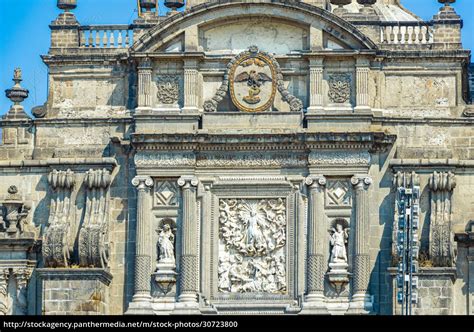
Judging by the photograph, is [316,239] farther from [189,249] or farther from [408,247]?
[408,247]

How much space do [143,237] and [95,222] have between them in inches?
46.8

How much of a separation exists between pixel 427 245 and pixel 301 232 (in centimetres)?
293

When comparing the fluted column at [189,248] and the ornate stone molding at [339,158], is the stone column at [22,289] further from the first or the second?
the ornate stone molding at [339,158]

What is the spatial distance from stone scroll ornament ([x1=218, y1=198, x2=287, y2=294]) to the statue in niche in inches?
46.2

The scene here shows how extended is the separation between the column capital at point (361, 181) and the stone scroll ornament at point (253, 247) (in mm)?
1739

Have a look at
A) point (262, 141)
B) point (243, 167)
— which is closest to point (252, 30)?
point (262, 141)

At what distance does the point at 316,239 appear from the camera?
4931 cm

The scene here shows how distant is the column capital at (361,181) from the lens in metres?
49.4

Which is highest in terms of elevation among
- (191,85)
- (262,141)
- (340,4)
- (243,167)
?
(340,4)

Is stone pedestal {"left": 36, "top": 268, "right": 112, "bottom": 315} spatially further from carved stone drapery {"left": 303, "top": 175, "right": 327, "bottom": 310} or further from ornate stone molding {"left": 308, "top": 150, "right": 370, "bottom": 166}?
ornate stone molding {"left": 308, "top": 150, "right": 370, "bottom": 166}

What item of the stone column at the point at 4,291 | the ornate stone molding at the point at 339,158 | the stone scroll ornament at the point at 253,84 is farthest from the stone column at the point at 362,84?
the stone column at the point at 4,291
